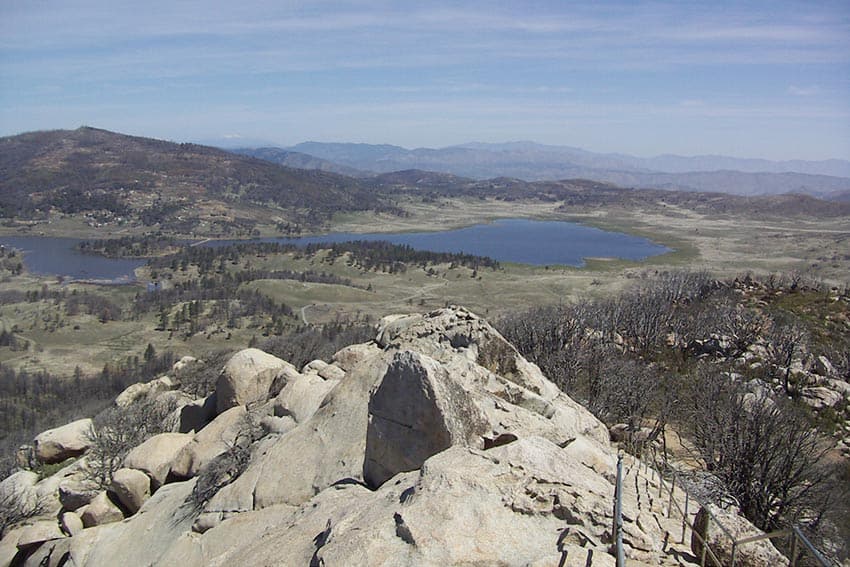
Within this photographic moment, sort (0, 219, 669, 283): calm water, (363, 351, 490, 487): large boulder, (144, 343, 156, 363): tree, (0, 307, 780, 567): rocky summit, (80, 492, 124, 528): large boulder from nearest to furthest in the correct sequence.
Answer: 1. (0, 307, 780, 567): rocky summit
2. (363, 351, 490, 487): large boulder
3. (80, 492, 124, 528): large boulder
4. (144, 343, 156, 363): tree
5. (0, 219, 669, 283): calm water

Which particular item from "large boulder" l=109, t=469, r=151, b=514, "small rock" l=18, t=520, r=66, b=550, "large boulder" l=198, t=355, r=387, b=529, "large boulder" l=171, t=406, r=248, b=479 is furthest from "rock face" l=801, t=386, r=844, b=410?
"small rock" l=18, t=520, r=66, b=550

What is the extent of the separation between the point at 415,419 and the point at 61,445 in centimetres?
1983

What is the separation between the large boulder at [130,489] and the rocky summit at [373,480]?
5 cm

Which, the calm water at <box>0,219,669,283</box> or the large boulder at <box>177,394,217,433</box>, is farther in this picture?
the calm water at <box>0,219,669,283</box>

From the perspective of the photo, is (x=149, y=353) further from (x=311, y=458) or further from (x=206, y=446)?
(x=311, y=458)

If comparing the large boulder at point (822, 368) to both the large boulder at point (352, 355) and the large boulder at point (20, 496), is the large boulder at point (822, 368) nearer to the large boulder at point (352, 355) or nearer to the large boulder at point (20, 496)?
the large boulder at point (352, 355)

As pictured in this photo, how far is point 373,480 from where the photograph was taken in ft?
34.8

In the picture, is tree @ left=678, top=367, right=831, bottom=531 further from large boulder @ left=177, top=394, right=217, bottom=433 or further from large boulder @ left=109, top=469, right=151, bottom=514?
large boulder @ left=177, top=394, right=217, bottom=433

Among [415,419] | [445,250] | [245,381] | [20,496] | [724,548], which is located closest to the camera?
[724,548]

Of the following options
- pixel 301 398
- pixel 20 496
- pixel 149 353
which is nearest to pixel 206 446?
pixel 301 398

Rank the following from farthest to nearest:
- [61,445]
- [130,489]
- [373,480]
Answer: [61,445]
[130,489]
[373,480]

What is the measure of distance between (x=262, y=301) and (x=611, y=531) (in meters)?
112

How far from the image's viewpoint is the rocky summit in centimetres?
709

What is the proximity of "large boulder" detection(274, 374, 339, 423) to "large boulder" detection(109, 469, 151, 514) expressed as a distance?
4146 millimetres
